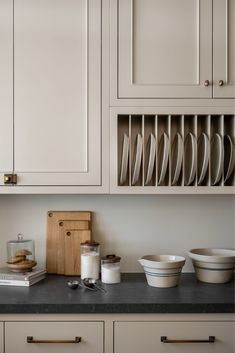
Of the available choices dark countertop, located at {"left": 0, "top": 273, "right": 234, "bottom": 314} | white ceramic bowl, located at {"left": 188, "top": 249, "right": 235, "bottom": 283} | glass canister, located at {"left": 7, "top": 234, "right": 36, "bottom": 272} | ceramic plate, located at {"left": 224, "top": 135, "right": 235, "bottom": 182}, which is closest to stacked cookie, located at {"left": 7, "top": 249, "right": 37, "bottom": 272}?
glass canister, located at {"left": 7, "top": 234, "right": 36, "bottom": 272}

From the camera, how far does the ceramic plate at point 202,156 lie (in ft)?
5.53

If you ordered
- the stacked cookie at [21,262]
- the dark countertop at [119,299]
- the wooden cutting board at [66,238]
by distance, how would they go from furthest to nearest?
the wooden cutting board at [66,238]
the stacked cookie at [21,262]
the dark countertop at [119,299]

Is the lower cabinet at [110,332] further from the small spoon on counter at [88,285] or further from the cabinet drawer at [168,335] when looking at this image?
the small spoon on counter at [88,285]

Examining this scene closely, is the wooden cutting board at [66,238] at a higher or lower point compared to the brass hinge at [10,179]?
lower

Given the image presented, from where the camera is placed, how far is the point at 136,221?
1981mm

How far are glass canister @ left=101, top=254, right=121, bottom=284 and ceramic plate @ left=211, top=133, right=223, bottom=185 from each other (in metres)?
0.64

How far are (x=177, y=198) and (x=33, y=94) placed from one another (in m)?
0.96

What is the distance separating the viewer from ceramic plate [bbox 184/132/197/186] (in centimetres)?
169

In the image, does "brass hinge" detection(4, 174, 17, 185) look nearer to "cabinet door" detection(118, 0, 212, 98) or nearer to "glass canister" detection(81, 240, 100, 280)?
"glass canister" detection(81, 240, 100, 280)

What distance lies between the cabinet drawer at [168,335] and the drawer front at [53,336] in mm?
91

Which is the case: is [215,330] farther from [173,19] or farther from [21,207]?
[173,19]

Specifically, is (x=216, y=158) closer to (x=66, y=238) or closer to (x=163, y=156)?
(x=163, y=156)

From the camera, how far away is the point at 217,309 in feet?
4.68

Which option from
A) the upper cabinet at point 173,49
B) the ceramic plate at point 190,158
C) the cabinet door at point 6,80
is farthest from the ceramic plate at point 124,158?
the cabinet door at point 6,80
